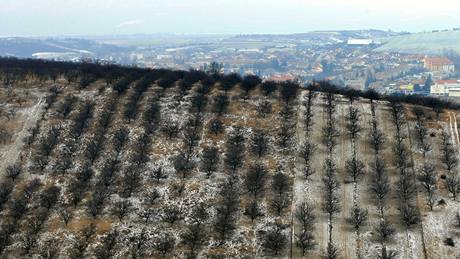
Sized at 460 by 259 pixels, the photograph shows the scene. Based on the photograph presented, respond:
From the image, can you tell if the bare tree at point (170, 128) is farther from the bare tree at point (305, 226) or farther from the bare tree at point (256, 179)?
the bare tree at point (305, 226)

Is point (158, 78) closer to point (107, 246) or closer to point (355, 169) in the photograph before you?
point (355, 169)

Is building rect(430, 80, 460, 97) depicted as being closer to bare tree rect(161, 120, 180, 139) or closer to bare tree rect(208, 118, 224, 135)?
bare tree rect(208, 118, 224, 135)

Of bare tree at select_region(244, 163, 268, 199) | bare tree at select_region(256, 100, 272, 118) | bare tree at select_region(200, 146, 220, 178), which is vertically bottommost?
bare tree at select_region(244, 163, 268, 199)

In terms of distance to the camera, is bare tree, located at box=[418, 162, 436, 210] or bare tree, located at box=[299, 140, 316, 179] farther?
bare tree, located at box=[299, 140, 316, 179]

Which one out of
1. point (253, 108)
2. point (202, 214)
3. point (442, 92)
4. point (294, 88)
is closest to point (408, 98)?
point (294, 88)

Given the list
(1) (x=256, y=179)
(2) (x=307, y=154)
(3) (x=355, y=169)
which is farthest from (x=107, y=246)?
(3) (x=355, y=169)

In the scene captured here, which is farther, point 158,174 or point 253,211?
point 158,174

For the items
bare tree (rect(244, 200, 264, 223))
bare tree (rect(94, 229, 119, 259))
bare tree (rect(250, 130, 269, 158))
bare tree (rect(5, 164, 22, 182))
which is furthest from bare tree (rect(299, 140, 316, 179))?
bare tree (rect(5, 164, 22, 182))

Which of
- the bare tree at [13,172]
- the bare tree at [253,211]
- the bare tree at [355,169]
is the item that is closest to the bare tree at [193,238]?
the bare tree at [253,211]
